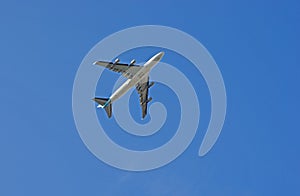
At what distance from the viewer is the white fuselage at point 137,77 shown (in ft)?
251

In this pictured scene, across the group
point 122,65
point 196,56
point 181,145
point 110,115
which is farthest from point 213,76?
point 110,115

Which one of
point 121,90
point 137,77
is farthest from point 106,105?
point 137,77

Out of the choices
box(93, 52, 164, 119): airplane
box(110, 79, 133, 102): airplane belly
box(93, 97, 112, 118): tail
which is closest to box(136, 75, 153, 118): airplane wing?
box(93, 52, 164, 119): airplane

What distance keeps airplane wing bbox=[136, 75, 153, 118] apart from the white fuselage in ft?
13.7

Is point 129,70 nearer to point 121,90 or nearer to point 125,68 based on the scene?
point 125,68

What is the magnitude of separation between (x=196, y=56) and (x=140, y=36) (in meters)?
9.28

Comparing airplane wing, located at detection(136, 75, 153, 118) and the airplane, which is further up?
airplane wing, located at detection(136, 75, 153, 118)

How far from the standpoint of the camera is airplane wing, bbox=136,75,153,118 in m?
83.9

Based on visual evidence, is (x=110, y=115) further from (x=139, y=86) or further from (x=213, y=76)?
(x=213, y=76)

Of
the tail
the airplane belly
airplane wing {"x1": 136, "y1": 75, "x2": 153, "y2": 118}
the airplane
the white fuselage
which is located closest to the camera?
the airplane

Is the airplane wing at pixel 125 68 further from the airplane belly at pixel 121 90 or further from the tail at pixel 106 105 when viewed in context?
the tail at pixel 106 105

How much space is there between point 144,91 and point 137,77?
28.9 ft

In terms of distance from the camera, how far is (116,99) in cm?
7875

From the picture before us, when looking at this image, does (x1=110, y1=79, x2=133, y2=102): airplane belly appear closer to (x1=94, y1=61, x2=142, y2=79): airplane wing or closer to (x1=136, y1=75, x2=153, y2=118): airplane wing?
(x1=94, y1=61, x2=142, y2=79): airplane wing
